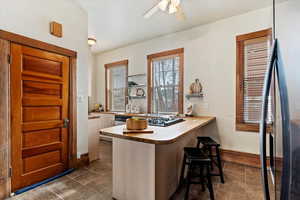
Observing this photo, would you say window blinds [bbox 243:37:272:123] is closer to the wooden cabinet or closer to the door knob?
the wooden cabinet

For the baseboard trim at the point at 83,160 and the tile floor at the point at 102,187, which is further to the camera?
the baseboard trim at the point at 83,160

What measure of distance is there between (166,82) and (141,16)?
1590 millimetres

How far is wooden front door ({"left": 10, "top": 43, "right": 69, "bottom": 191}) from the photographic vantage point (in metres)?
1.93

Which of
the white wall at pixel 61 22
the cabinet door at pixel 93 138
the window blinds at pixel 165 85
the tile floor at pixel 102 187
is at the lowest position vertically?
the tile floor at pixel 102 187

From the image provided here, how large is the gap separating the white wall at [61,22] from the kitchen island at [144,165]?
138 cm

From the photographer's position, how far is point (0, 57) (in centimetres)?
178

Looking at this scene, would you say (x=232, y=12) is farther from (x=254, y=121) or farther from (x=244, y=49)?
(x=254, y=121)

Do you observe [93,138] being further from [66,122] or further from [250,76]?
[250,76]

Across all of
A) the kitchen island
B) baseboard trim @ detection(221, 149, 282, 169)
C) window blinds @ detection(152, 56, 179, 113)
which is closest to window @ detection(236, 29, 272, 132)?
baseboard trim @ detection(221, 149, 282, 169)

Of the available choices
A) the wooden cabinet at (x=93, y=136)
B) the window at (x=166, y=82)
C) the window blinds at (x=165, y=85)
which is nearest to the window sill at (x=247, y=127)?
the window at (x=166, y=82)

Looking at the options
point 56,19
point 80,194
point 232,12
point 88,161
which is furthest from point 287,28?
point 88,161

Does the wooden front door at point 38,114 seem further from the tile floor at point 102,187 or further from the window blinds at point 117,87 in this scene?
the window blinds at point 117,87

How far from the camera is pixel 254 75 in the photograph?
273 centimetres

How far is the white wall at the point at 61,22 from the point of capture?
190 centimetres
